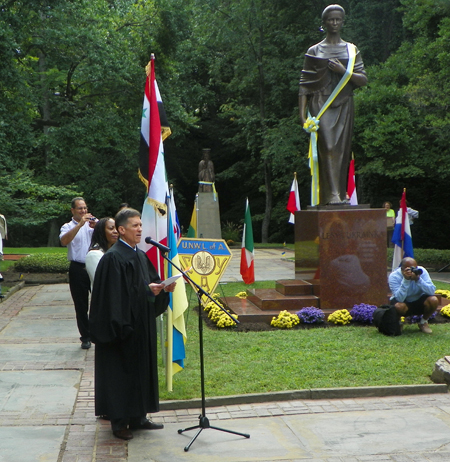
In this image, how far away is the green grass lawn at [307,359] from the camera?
268 inches

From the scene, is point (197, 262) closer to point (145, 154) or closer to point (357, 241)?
point (357, 241)

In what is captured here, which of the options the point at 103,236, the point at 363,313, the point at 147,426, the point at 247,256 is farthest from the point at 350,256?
the point at 147,426

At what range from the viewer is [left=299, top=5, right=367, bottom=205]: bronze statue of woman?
11156mm

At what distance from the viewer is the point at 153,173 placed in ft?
23.3

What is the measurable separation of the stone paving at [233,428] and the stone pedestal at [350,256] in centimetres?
382

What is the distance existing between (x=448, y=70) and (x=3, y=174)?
13114 millimetres

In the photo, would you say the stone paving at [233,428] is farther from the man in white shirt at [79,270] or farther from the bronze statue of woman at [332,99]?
the bronze statue of woman at [332,99]

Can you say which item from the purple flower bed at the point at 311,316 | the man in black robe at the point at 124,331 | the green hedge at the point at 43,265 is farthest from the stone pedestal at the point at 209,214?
the man in black robe at the point at 124,331

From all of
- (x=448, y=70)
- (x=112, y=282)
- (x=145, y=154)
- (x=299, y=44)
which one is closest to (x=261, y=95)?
(x=299, y=44)

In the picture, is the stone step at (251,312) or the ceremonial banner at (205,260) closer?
the stone step at (251,312)

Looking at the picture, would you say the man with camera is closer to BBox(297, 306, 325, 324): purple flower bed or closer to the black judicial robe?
BBox(297, 306, 325, 324): purple flower bed

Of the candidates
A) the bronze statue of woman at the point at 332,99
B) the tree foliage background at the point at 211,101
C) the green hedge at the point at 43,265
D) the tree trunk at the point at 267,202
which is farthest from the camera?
the tree trunk at the point at 267,202

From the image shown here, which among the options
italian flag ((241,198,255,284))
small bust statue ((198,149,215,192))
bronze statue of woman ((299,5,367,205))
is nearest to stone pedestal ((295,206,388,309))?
bronze statue of woman ((299,5,367,205))

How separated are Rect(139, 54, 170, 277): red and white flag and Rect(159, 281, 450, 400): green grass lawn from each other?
141cm
